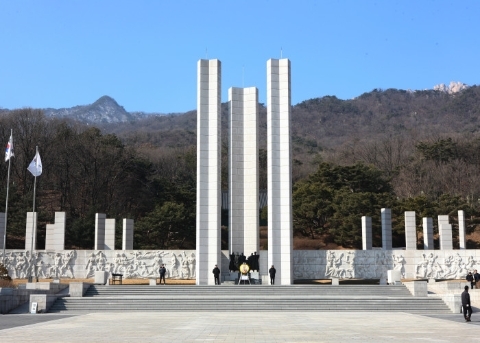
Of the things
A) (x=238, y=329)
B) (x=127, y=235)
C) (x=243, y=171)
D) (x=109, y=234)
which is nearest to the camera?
(x=238, y=329)

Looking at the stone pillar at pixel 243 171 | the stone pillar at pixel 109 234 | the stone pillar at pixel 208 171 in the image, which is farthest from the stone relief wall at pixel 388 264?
the stone pillar at pixel 109 234

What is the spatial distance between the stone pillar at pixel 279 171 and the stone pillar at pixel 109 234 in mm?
11134

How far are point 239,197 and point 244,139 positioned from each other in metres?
3.67

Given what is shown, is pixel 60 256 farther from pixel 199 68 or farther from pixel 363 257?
pixel 363 257

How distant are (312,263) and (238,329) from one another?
1946 cm

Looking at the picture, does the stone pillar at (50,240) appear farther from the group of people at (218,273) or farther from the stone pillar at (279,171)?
the stone pillar at (279,171)

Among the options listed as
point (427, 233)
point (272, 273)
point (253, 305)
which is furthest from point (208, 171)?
point (427, 233)

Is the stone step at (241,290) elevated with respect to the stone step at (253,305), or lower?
elevated

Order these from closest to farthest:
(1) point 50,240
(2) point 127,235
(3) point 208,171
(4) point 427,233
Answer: (3) point 208,171 → (1) point 50,240 → (2) point 127,235 → (4) point 427,233

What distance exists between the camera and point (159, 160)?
255 feet

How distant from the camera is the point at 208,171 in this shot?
34.2 m

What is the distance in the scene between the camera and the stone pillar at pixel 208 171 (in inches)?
1313

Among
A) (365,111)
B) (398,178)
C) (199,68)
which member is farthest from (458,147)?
(365,111)

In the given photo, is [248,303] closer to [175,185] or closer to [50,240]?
[50,240]
